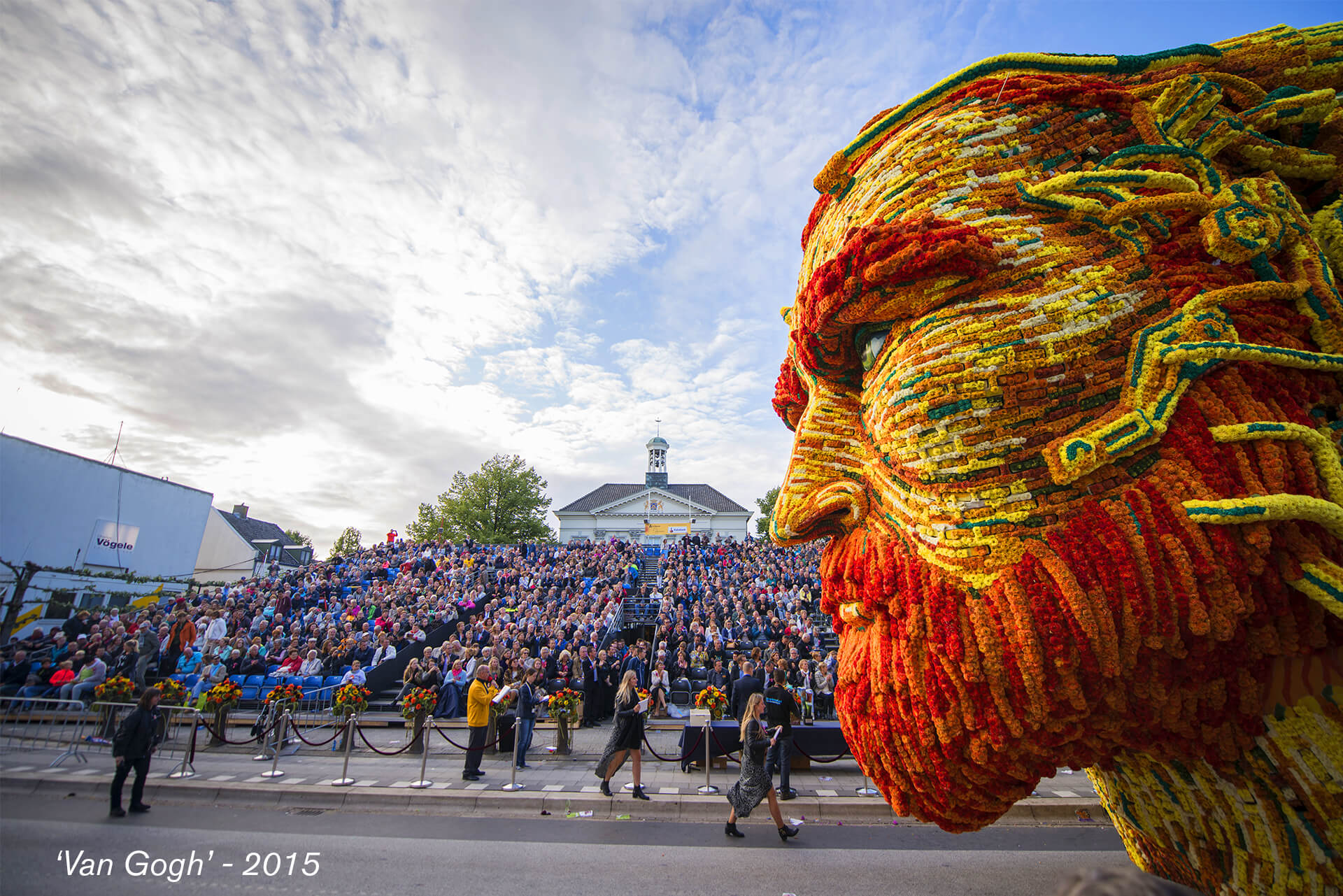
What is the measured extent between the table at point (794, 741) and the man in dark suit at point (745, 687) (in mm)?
458

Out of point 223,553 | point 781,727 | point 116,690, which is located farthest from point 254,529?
point 781,727

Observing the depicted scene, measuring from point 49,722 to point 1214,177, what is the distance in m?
15.9

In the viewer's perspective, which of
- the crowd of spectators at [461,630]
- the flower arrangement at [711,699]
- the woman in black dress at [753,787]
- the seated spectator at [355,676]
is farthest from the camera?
the crowd of spectators at [461,630]

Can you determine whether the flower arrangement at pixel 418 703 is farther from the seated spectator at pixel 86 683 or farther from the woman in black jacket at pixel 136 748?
the seated spectator at pixel 86 683

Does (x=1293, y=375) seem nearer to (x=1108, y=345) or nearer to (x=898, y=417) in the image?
(x=1108, y=345)

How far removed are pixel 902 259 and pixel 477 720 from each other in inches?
363

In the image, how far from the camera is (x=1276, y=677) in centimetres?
144

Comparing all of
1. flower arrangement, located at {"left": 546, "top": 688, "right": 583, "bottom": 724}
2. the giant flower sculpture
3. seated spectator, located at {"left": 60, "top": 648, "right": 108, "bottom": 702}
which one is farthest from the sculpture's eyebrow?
seated spectator, located at {"left": 60, "top": 648, "right": 108, "bottom": 702}

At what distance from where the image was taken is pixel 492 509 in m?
38.6

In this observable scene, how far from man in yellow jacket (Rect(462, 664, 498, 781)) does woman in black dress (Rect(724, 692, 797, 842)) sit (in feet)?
12.8

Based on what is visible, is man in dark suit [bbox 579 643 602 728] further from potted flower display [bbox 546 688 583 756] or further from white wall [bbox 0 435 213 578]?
white wall [bbox 0 435 213 578]

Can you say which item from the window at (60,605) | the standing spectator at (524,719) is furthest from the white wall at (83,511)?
the standing spectator at (524,719)

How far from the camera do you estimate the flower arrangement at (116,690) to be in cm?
970

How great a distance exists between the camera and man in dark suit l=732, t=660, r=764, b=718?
9.62 metres
